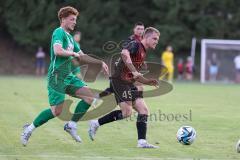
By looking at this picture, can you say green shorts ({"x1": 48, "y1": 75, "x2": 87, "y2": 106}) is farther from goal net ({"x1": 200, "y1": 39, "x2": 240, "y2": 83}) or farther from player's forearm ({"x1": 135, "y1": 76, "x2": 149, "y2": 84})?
goal net ({"x1": 200, "y1": 39, "x2": 240, "y2": 83})

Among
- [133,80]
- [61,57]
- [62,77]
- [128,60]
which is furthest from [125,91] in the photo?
[61,57]

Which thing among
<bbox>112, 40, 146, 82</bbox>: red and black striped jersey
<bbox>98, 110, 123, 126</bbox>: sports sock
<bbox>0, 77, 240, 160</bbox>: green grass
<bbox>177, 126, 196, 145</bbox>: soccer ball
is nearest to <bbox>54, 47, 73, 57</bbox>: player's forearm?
<bbox>112, 40, 146, 82</bbox>: red and black striped jersey

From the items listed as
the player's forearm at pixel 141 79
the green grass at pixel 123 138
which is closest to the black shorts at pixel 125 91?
the player's forearm at pixel 141 79

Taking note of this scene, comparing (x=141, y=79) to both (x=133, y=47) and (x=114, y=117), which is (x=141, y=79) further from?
(x=114, y=117)

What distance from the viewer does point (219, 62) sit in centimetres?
4003

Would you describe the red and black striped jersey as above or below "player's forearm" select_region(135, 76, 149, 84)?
above

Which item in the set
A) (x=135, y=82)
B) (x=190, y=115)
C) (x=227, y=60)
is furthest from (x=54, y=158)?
(x=227, y=60)

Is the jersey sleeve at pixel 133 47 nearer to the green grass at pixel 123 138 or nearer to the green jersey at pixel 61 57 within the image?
the green jersey at pixel 61 57

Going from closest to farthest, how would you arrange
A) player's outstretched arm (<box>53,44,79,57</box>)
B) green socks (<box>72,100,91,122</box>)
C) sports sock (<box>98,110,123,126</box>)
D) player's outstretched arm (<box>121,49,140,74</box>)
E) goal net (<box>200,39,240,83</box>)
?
player's outstretched arm (<box>53,44,79,57</box>) < player's outstretched arm (<box>121,49,140,74</box>) < green socks (<box>72,100,91,122</box>) < sports sock (<box>98,110,123,126</box>) < goal net (<box>200,39,240,83</box>)

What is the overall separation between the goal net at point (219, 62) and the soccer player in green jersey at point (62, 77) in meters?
28.9

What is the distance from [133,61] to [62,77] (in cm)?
113

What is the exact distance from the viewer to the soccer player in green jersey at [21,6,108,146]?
9953mm

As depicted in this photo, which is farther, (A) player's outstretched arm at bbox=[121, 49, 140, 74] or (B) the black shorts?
(B) the black shorts

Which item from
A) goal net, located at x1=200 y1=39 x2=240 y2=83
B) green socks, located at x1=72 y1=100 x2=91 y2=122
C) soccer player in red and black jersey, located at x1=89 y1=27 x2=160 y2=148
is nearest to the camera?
soccer player in red and black jersey, located at x1=89 y1=27 x2=160 y2=148
